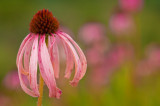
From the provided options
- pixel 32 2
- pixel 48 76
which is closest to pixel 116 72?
pixel 48 76

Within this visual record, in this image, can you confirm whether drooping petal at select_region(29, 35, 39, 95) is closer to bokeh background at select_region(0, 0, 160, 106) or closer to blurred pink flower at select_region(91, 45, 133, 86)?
bokeh background at select_region(0, 0, 160, 106)

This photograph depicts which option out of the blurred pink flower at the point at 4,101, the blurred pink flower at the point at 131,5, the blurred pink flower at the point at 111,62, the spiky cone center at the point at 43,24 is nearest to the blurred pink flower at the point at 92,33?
the blurred pink flower at the point at 111,62

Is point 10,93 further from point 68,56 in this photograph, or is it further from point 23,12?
point 23,12

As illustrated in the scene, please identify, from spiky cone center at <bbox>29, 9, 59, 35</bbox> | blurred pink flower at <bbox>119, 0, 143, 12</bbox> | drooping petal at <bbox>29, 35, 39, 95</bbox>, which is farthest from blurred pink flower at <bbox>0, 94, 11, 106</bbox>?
drooping petal at <bbox>29, 35, 39, 95</bbox>

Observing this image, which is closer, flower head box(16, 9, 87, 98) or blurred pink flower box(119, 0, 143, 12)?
flower head box(16, 9, 87, 98)

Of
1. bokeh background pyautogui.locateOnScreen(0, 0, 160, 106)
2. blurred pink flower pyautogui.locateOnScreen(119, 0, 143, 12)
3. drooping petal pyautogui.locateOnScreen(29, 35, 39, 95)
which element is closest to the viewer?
drooping petal pyautogui.locateOnScreen(29, 35, 39, 95)

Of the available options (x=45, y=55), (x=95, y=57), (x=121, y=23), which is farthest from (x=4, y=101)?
(x=45, y=55)

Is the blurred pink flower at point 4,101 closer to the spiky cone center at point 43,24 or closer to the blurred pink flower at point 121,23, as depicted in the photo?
the blurred pink flower at point 121,23
